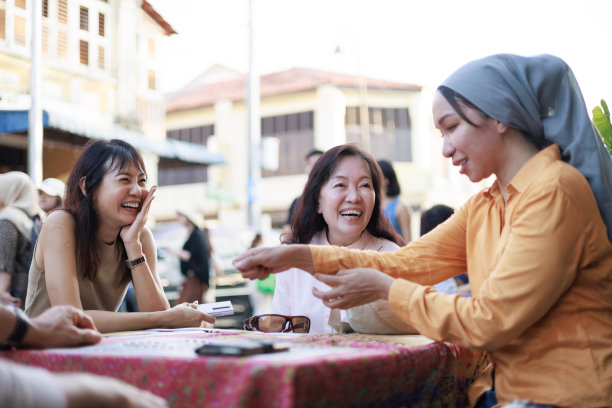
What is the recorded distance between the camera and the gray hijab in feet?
6.03

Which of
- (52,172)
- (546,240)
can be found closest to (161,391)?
(546,240)

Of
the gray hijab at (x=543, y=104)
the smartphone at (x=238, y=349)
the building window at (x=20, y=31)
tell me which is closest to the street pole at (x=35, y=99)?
the building window at (x=20, y=31)

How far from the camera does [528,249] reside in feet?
5.50

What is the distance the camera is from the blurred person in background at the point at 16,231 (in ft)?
14.1

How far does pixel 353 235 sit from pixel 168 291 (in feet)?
23.8

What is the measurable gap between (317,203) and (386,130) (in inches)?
897

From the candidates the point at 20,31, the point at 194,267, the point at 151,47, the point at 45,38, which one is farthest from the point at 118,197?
the point at 151,47

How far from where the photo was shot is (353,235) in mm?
3289

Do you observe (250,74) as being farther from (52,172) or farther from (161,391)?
(161,391)

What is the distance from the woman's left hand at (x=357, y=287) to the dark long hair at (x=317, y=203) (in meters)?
1.46

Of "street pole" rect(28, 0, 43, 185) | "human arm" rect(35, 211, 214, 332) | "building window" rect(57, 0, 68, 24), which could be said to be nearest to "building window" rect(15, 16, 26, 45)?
"street pole" rect(28, 0, 43, 185)

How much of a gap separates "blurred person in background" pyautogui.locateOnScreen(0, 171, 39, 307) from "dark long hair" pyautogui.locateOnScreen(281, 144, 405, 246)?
2.07m

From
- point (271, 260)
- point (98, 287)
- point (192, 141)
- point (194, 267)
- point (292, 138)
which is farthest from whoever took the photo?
point (192, 141)

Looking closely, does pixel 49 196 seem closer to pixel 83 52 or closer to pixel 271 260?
pixel 83 52
